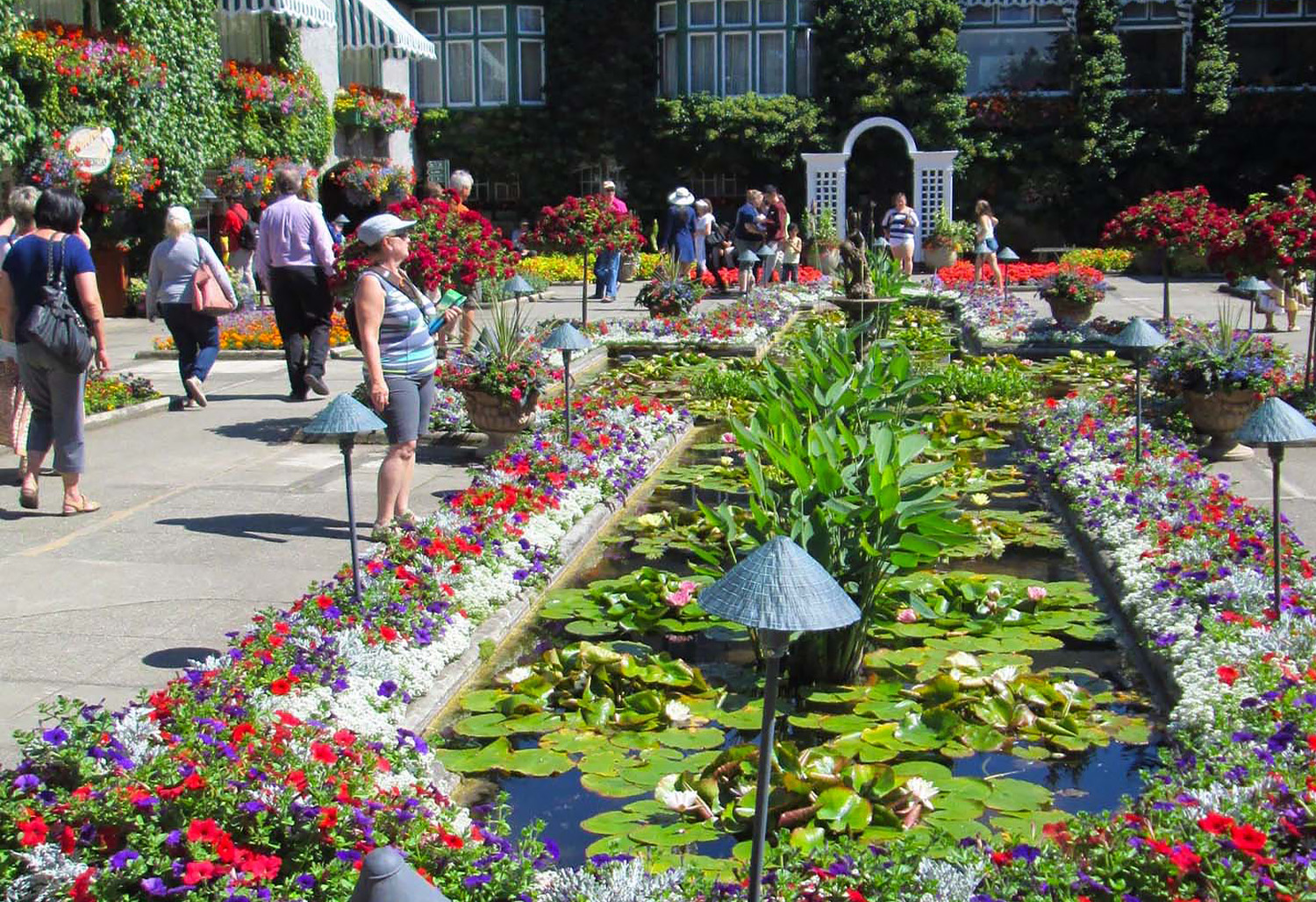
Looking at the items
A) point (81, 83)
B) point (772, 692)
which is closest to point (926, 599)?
point (772, 692)

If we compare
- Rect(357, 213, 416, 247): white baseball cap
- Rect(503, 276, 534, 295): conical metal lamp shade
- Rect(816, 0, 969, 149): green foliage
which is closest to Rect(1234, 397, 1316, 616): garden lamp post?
Rect(357, 213, 416, 247): white baseball cap

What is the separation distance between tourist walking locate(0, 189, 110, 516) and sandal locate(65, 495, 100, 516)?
0.01 metres

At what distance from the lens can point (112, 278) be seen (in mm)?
18438

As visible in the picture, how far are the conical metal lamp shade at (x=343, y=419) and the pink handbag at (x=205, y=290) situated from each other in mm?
5168

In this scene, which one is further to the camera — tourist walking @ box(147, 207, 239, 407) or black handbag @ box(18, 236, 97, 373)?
tourist walking @ box(147, 207, 239, 407)

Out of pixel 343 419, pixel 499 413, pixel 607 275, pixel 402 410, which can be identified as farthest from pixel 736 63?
pixel 343 419

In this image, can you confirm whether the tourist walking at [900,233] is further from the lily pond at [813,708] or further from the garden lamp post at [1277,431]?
the garden lamp post at [1277,431]

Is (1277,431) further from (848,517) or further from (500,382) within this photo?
(500,382)

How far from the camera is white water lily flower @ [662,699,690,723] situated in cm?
475

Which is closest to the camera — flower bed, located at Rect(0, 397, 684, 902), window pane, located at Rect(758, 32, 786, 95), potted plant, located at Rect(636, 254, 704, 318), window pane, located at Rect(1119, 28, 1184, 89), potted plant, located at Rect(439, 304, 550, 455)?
flower bed, located at Rect(0, 397, 684, 902)

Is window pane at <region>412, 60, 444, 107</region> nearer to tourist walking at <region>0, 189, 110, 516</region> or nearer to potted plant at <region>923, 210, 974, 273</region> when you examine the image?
potted plant at <region>923, 210, 974, 273</region>

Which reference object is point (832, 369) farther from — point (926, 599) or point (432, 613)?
point (432, 613)

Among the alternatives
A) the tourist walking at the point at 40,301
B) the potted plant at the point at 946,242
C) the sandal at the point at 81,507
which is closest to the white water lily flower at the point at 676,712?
the tourist walking at the point at 40,301

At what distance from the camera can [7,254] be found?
23.0 ft
